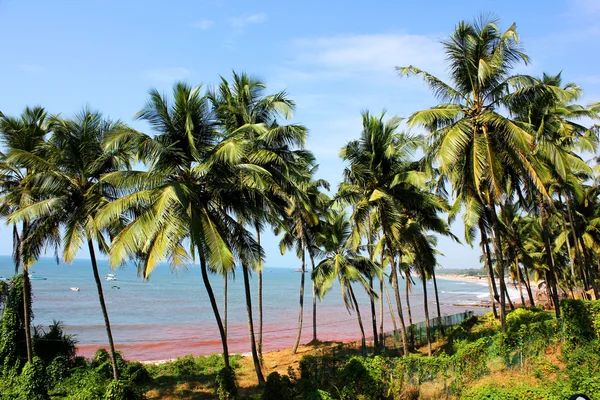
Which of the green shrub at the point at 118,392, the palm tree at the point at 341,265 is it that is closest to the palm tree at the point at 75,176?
the green shrub at the point at 118,392

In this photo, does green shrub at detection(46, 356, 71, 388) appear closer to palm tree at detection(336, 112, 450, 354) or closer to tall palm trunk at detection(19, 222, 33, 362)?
tall palm trunk at detection(19, 222, 33, 362)

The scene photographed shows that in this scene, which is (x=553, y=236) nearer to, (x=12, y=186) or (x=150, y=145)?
(x=150, y=145)

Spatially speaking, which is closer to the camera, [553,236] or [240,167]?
[240,167]

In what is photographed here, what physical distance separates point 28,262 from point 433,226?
15.9 m

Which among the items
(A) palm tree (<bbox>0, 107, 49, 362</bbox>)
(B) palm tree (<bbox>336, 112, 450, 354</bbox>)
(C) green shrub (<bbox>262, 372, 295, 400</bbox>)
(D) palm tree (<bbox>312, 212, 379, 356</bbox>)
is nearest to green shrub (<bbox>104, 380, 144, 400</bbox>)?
(C) green shrub (<bbox>262, 372, 295, 400</bbox>)

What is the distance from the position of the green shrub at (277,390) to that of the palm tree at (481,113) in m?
7.35

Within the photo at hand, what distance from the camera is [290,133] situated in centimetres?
1543

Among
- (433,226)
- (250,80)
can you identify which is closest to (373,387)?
(433,226)

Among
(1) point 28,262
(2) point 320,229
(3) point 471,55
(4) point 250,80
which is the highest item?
(4) point 250,80

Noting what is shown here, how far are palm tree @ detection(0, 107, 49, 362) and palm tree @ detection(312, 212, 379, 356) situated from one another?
12318 millimetres

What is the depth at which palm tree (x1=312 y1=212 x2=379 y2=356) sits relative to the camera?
813 inches

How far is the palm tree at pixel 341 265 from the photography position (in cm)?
2066

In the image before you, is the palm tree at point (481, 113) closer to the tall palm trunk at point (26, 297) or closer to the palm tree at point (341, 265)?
the palm tree at point (341, 265)

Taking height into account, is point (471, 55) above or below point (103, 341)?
above
